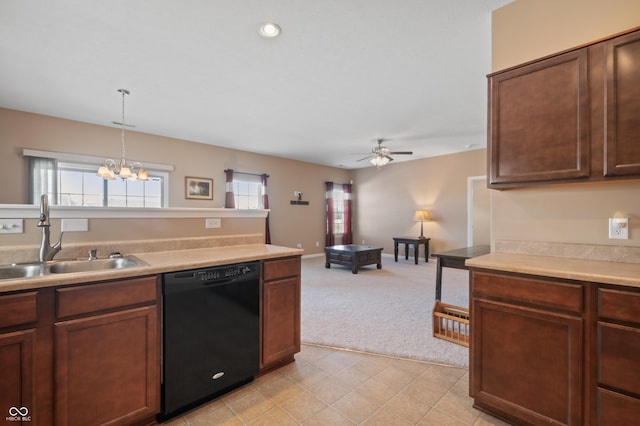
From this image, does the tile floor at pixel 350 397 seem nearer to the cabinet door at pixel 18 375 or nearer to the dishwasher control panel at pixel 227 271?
the cabinet door at pixel 18 375

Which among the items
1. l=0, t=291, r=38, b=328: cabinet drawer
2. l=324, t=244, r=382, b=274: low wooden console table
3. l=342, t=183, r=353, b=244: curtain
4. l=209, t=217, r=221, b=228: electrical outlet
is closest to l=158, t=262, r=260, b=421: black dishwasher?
l=0, t=291, r=38, b=328: cabinet drawer

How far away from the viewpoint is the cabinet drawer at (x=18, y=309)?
1191 millimetres

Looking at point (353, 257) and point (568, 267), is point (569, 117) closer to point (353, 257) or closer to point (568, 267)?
point (568, 267)

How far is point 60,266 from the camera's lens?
1.71 meters

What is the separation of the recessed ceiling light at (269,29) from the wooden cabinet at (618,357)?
2.62 meters

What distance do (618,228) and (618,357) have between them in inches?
30.9

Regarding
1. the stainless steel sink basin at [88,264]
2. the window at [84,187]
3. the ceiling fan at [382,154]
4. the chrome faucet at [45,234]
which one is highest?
the ceiling fan at [382,154]

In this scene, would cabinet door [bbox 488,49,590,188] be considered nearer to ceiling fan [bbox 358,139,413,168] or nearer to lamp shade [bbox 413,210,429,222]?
ceiling fan [bbox 358,139,413,168]

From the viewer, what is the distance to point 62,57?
103 inches

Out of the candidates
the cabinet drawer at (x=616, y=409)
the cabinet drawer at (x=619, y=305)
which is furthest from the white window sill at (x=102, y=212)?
the cabinet drawer at (x=616, y=409)

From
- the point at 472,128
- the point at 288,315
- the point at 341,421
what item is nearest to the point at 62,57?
the point at 288,315

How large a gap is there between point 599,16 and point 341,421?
2.89 m

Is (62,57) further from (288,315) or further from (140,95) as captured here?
(288,315)

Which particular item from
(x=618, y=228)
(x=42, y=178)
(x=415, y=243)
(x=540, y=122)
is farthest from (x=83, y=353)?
(x=415, y=243)
